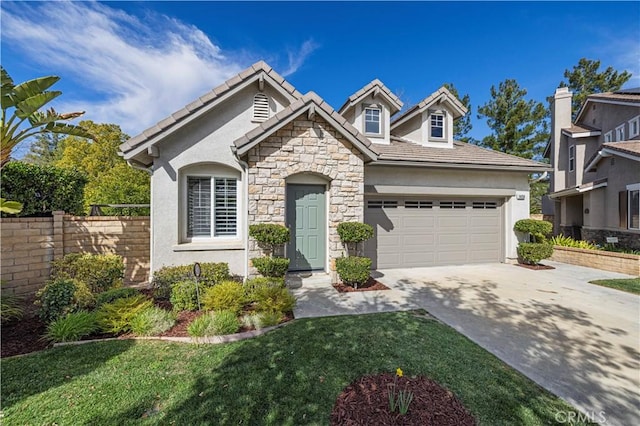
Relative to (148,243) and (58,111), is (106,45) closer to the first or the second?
(58,111)

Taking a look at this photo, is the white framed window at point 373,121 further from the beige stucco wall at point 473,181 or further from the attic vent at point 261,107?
the attic vent at point 261,107

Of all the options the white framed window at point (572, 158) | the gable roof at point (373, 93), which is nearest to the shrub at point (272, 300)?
the gable roof at point (373, 93)

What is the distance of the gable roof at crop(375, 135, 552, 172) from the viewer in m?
10.2

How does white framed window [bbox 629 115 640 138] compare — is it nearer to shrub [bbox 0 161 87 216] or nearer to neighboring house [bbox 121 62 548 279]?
neighboring house [bbox 121 62 548 279]

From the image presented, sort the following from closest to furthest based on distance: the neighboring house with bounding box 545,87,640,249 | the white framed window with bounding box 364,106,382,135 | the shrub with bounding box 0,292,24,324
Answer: the shrub with bounding box 0,292,24,324 → the white framed window with bounding box 364,106,382,135 → the neighboring house with bounding box 545,87,640,249

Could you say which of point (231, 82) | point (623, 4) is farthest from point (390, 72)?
point (231, 82)

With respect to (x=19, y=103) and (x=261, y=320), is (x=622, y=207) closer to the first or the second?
(x=261, y=320)

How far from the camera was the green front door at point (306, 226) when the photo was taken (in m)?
8.66

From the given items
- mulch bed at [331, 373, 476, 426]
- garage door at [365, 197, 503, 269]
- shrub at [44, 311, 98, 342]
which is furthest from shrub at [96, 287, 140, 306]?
garage door at [365, 197, 503, 269]

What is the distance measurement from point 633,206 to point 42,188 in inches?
932

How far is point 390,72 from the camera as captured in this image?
19.3 m

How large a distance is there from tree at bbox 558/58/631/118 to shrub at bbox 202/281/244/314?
34613 mm

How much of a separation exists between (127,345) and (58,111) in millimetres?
5703

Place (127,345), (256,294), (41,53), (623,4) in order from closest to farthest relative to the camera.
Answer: (127,345) < (256,294) < (41,53) < (623,4)
